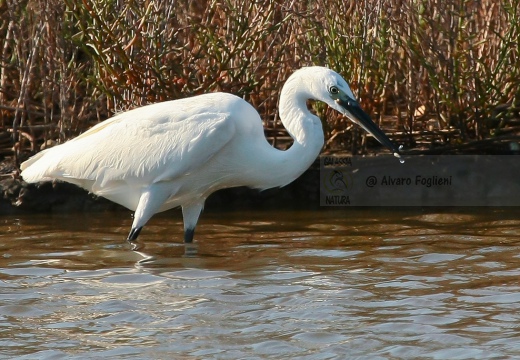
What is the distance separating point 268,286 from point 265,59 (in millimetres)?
2583

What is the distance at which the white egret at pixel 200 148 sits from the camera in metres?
6.14

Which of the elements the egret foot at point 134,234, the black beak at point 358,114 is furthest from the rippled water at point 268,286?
the black beak at point 358,114

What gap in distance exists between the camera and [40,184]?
25.5 ft

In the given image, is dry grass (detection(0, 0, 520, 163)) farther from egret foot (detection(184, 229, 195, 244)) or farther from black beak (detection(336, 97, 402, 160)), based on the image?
egret foot (detection(184, 229, 195, 244))

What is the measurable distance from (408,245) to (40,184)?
10.2 ft

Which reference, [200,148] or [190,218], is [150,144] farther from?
[190,218]

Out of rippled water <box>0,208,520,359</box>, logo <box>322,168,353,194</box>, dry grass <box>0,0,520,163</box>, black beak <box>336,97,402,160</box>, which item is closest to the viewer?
rippled water <box>0,208,520,359</box>

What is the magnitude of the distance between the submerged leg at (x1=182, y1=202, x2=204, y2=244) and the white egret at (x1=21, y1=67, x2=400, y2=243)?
0.49ft

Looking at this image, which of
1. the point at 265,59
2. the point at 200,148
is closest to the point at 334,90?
the point at 200,148

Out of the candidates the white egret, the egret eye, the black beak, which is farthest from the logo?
the egret eye

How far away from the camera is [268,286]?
5.45m

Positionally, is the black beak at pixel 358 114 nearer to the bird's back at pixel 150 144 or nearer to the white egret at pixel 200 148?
the white egret at pixel 200 148

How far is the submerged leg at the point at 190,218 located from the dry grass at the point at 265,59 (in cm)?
109

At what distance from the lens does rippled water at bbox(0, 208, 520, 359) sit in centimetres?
436
